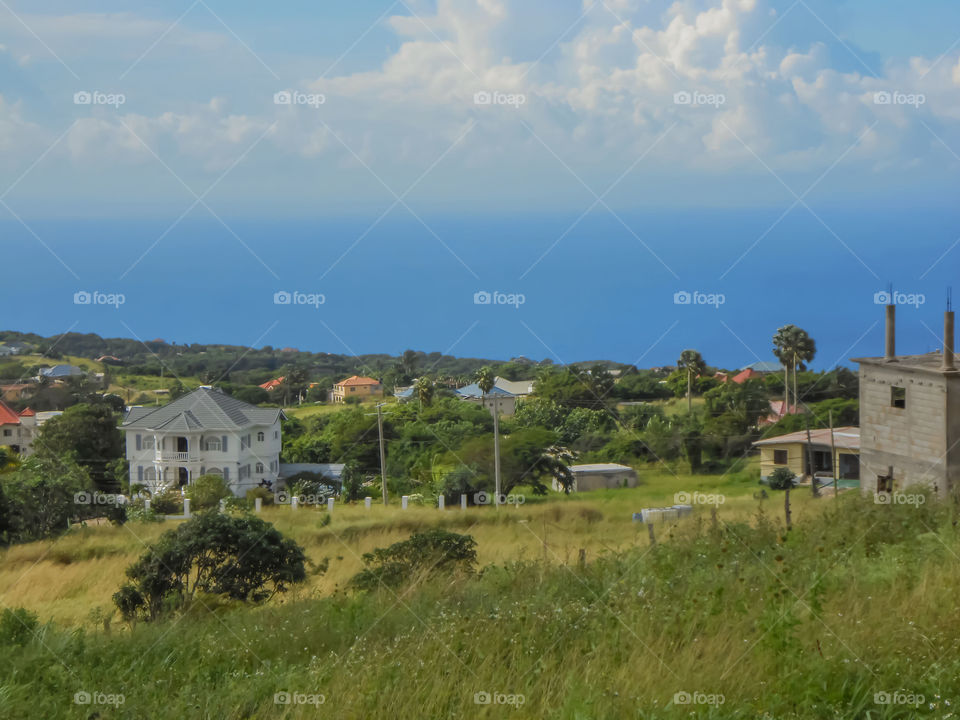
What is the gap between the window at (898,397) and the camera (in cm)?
862

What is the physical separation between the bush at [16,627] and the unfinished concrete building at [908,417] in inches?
256

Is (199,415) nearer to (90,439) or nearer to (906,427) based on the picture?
(90,439)

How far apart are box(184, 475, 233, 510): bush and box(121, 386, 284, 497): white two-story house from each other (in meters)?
0.32

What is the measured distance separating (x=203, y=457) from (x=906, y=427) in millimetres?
11741

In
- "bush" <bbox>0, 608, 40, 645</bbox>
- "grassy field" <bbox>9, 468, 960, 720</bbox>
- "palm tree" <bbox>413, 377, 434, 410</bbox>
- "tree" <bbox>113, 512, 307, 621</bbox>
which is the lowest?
"tree" <bbox>113, 512, 307, 621</bbox>

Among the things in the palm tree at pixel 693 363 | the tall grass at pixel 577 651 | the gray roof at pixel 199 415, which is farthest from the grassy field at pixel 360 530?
the tall grass at pixel 577 651

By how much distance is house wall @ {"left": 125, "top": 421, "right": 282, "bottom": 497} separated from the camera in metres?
15.9

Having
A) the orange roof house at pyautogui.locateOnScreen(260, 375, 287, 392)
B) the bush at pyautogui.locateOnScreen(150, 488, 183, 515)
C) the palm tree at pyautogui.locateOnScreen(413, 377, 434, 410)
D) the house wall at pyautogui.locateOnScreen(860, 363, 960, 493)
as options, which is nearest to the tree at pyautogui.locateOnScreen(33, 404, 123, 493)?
the bush at pyautogui.locateOnScreen(150, 488, 183, 515)

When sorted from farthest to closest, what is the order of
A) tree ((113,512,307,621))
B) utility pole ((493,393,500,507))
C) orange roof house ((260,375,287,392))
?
orange roof house ((260,375,287,392)) → utility pole ((493,393,500,507)) → tree ((113,512,307,621))

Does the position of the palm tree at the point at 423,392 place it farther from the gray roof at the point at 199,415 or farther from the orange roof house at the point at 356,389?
the gray roof at the point at 199,415

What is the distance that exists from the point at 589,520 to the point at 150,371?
9.99m

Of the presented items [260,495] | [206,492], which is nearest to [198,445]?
[206,492]

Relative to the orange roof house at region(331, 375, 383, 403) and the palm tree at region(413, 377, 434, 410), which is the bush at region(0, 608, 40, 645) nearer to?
the orange roof house at region(331, 375, 383, 403)

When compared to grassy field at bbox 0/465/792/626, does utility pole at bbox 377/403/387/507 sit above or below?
above
